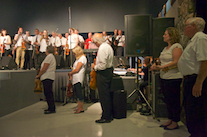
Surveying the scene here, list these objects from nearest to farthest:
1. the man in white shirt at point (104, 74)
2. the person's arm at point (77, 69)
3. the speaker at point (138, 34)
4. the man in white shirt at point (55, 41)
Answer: the man in white shirt at point (104, 74)
the speaker at point (138, 34)
the person's arm at point (77, 69)
the man in white shirt at point (55, 41)

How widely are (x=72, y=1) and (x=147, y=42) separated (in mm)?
6079

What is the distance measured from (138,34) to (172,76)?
47.9 inches

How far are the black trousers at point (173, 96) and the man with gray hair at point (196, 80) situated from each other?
620mm

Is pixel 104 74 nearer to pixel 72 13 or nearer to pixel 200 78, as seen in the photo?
pixel 200 78

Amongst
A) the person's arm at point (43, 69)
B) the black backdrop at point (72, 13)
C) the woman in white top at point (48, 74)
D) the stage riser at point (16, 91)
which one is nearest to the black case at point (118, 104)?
the woman in white top at point (48, 74)

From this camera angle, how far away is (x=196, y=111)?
1.56 m

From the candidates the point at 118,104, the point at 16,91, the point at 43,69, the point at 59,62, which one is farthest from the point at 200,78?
the point at 59,62

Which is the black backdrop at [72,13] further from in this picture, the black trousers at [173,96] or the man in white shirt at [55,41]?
the black trousers at [173,96]

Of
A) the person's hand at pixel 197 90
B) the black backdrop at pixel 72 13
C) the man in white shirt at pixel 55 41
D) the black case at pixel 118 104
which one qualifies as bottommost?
the black case at pixel 118 104

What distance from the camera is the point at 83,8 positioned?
7.88 meters

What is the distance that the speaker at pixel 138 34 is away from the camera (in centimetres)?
313

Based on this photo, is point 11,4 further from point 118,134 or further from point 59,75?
point 118,134

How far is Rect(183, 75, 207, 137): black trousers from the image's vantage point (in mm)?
1539

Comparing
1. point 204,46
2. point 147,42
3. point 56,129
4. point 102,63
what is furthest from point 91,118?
point 204,46
